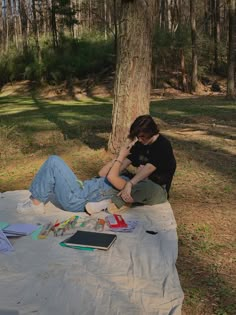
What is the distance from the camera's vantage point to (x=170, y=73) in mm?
21141

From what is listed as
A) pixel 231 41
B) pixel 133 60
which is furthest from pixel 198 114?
pixel 133 60

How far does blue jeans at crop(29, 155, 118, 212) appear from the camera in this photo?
13.7 ft

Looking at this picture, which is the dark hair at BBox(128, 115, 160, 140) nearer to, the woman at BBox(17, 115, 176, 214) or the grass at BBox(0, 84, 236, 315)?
the woman at BBox(17, 115, 176, 214)

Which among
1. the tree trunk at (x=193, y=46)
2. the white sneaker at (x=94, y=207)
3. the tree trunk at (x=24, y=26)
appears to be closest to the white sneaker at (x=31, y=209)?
the white sneaker at (x=94, y=207)

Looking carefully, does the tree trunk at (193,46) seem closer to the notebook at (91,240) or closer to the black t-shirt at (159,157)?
the black t-shirt at (159,157)

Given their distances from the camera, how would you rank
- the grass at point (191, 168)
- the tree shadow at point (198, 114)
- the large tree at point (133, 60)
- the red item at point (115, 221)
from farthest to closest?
1. the tree shadow at point (198, 114)
2. the large tree at point (133, 60)
3. the red item at point (115, 221)
4. the grass at point (191, 168)

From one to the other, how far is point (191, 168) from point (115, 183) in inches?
85.8

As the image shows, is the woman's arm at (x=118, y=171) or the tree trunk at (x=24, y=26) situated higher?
the tree trunk at (x=24, y=26)

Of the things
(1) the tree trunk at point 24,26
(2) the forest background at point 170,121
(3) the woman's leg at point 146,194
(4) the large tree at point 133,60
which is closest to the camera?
(2) the forest background at point 170,121

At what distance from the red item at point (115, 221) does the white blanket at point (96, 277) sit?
5.4 inches

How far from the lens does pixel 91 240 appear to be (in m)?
3.50

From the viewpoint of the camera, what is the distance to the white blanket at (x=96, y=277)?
2617 mm

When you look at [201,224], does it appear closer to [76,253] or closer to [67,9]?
[76,253]

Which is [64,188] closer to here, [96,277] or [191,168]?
[96,277]
